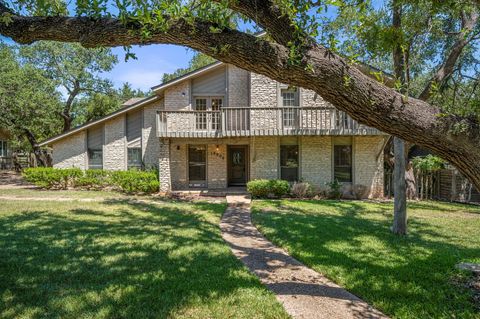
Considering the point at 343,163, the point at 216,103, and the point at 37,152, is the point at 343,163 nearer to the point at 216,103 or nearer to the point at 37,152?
the point at 216,103

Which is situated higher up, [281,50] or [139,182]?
[281,50]

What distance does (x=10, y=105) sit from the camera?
20.5m

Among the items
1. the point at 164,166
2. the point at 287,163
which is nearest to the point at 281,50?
the point at 287,163

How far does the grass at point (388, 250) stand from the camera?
381cm

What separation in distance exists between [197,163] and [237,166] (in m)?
2.28

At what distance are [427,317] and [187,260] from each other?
365cm

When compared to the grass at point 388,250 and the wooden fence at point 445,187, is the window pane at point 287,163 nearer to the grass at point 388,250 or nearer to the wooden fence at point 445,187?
the grass at point 388,250

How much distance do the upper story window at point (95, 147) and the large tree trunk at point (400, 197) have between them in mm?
15671

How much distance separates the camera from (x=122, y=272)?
184 inches

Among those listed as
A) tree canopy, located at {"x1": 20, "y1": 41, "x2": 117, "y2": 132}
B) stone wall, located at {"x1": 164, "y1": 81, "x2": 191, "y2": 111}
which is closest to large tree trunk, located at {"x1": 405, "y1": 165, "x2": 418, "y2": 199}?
stone wall, located at {"x1": 164, "y1": 81, "x2": 191, "y2": 111}

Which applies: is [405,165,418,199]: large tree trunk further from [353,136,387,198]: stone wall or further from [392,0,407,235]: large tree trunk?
[392,0,407,235]: large tree trunk

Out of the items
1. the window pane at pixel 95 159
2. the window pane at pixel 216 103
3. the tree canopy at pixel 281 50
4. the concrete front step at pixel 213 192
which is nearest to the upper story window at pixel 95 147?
the window pane at pixel 95 159

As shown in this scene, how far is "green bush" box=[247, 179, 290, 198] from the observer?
13594mm

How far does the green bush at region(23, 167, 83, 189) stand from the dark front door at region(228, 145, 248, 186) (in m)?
8.34
